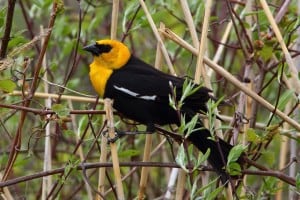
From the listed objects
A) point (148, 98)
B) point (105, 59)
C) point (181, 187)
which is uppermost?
point (105, 59)

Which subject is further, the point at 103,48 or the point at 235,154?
the point at 103,48

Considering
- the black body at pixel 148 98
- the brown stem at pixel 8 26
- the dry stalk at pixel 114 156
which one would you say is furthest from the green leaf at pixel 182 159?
the brown stem at pixel 8 26

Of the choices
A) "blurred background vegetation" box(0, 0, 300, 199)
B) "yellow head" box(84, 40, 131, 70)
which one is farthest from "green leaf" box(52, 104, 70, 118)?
"yellow head" box(84, 40, 131, 70)

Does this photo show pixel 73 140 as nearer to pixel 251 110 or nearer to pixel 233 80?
pixel 251 110

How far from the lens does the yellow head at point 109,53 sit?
2.27 meters

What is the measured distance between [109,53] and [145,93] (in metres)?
0.24

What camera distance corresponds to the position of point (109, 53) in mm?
2266

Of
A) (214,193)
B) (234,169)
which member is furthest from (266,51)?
(214,193)

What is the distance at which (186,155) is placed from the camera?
1686 millimetres

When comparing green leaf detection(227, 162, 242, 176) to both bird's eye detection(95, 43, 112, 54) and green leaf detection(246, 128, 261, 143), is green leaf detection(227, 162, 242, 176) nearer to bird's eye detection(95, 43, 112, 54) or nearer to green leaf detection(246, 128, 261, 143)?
green leaf detection(246, 128, 261, 143)

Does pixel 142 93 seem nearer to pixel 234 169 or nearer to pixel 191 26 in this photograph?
pixel 191 26

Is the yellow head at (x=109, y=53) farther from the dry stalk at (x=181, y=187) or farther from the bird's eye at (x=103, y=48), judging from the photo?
the dry stalk at (x=181, y=187)

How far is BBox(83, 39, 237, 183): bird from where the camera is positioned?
6.30 ft

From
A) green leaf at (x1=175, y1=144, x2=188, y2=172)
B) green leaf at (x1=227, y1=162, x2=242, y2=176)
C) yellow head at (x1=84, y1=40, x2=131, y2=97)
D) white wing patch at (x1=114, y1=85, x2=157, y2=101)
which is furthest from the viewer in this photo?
yellow head at (x1=84, y1=40, x2=131, y2=97)
